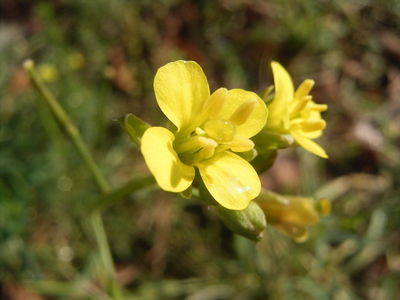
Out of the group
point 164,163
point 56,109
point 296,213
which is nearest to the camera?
point 164,163

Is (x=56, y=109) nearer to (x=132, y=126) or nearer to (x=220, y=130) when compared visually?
(x=132, y=126)

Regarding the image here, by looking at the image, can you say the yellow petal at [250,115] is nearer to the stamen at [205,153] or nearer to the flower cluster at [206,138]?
the flower cluster at [206,138]

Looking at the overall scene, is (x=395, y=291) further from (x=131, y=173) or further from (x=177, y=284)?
(x=131, y=173)

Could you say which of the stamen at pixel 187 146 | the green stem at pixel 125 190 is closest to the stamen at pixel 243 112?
the stamen at pixel 187 146

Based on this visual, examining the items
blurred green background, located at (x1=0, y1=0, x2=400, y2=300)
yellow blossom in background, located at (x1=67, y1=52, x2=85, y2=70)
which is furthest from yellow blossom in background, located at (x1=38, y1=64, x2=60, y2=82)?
yellow blossom in background, located at (x1=67, y1=52, x2=85, y2=70)

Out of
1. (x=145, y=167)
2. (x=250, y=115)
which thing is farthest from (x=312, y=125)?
(x=145, y=167)

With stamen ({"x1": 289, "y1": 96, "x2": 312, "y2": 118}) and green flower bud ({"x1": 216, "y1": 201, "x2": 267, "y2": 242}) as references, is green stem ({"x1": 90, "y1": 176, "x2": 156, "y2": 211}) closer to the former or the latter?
green flower bud ({"x1": 216, "y1": 201, "x2": 267, "y2": 242})
